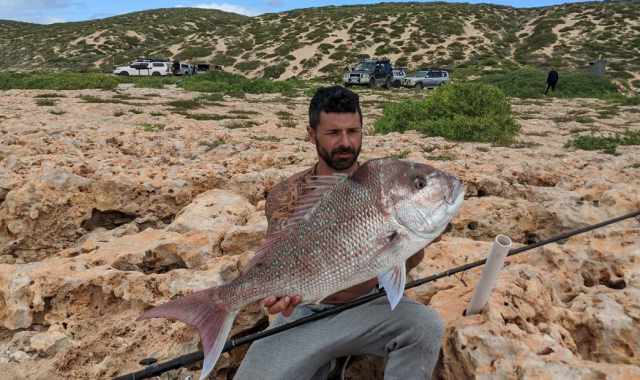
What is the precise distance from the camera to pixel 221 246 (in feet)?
13.8

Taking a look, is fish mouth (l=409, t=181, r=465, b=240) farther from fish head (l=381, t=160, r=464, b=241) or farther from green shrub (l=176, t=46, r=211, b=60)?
green shrub (l=176, t=46, r=211, b=60)

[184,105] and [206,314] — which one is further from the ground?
[184,105]

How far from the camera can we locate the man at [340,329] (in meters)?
2.70

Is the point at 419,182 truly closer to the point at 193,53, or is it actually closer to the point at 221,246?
the point at 221,246

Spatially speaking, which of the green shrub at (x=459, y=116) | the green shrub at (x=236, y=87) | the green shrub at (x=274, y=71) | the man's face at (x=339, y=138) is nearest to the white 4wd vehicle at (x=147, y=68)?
the green shrub at (x=274, y=71)

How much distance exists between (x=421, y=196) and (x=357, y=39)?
51.1 meters

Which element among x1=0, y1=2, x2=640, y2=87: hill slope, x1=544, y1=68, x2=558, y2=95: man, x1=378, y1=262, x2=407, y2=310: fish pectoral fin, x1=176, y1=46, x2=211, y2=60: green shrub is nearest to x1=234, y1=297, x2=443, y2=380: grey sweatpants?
x1=378, y1=262, x2=407, y2=310: fish pectoral fin

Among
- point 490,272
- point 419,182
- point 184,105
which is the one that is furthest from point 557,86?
point 419,182

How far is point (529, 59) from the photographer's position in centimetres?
4159

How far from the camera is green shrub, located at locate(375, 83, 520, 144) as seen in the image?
381 inches

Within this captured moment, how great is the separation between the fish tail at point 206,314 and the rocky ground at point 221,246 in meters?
0.90

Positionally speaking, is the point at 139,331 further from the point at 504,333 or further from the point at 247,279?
the point at 504,333

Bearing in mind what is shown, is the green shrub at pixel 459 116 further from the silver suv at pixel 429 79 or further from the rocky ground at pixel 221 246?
the silver suv at pixel 429 79

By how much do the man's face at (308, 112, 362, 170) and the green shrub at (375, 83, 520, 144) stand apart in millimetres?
6968
